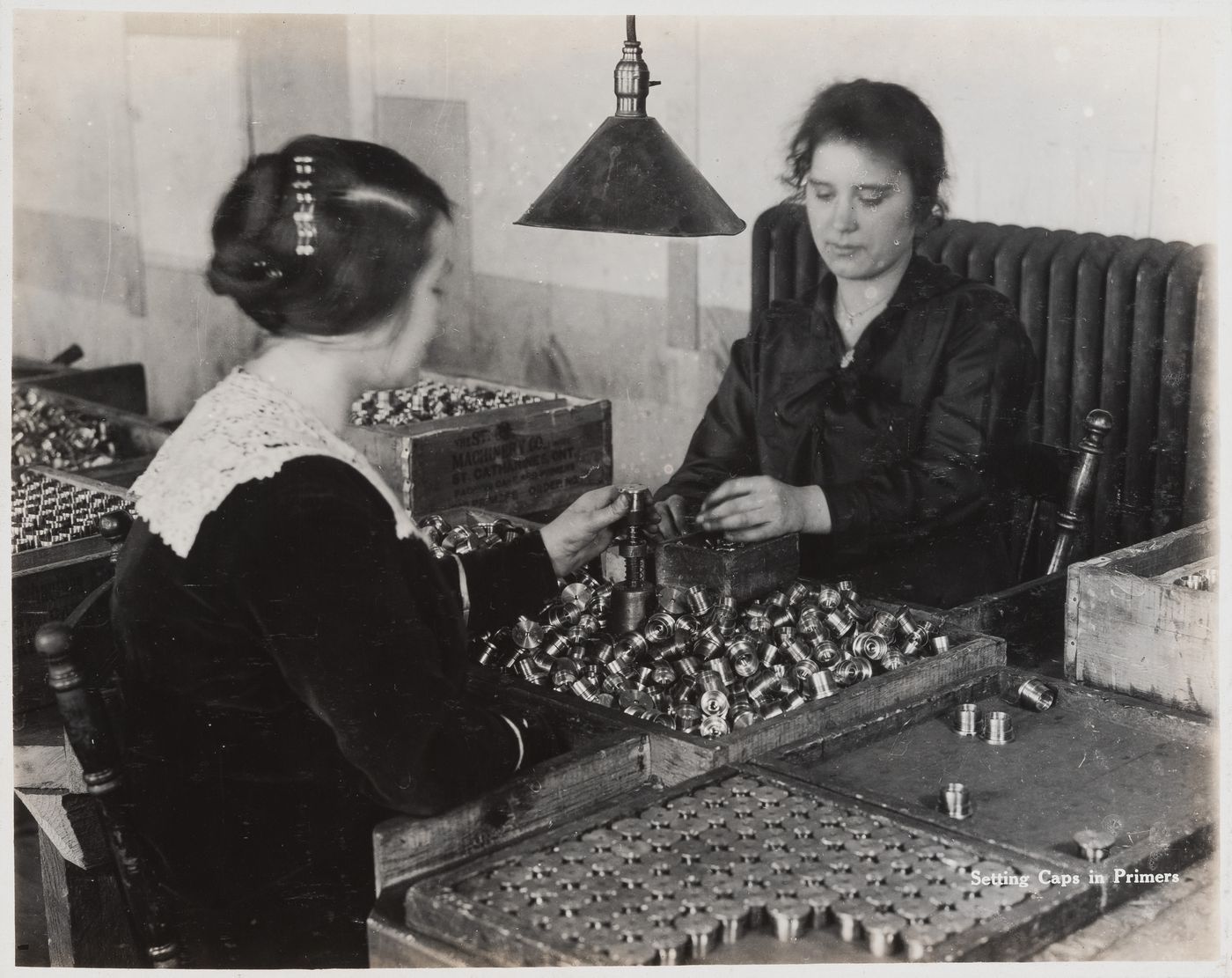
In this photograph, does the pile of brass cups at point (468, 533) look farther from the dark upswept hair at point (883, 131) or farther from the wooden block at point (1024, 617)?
the dark upswept hair at point (883, 131)

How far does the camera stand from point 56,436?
4.22 meters

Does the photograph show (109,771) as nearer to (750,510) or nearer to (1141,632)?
(750,510)

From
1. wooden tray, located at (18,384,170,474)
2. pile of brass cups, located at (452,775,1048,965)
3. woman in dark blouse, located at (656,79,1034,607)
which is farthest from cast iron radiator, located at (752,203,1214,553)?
wooden tray, located at (18,384,170,474)

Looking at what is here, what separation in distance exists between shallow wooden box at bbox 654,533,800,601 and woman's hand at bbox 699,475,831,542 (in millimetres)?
40

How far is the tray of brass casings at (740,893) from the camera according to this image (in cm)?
156

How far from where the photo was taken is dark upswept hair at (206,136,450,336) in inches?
69.7

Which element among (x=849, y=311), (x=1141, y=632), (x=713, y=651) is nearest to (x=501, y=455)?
(x=849, y=311)

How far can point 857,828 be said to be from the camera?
1.80 metres

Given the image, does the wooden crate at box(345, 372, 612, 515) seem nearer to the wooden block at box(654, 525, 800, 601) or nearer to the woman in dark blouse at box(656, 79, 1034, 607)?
the woman in dark blouse at box(656, 79, 1034, 607)

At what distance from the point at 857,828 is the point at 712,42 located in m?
3.47

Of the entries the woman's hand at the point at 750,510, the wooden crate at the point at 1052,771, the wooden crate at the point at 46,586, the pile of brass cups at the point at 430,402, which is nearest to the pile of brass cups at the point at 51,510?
the wooden crate at the point at 46,586

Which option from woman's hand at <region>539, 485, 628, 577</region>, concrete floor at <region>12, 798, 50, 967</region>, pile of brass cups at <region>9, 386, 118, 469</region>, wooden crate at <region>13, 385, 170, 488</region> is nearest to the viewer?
concrete floor at <region>12, 798, 50, 967</region>

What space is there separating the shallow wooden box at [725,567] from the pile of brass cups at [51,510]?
3.81 feet

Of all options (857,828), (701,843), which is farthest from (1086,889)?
(701,843)
